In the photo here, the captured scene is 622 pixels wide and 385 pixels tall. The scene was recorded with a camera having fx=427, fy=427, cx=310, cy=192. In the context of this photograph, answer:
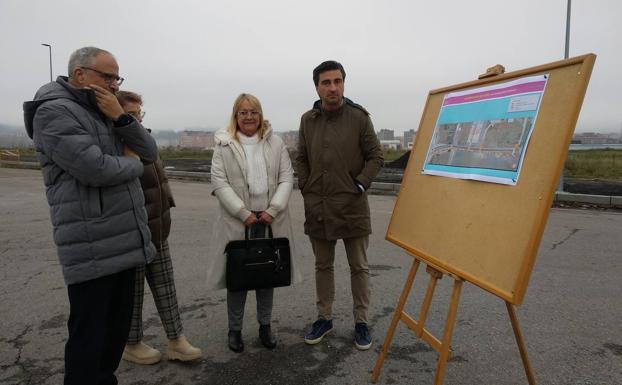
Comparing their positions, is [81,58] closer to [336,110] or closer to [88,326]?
[88,326]

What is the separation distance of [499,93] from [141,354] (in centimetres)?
283

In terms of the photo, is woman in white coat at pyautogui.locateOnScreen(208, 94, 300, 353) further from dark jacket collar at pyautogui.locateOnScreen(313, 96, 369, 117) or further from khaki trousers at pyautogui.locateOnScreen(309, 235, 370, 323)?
dark jacket collar at pyautogui.locateOnScreen(313, 96, 369, 117)

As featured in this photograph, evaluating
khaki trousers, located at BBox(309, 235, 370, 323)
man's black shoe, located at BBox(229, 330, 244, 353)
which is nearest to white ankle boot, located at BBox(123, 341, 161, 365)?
man's black shoe, located at BBox(229, 330, 244, 353)

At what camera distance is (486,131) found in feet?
7.43

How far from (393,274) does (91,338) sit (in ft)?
11.1

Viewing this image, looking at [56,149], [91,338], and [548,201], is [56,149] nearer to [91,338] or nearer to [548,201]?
[91,338]

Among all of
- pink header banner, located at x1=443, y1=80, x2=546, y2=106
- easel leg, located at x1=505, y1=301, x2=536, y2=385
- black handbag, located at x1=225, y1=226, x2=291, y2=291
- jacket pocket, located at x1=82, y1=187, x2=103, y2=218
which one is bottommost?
easel leg, located at x1=505, y1=301, x2=536, y2=385

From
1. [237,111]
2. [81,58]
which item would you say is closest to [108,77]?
[81,58]

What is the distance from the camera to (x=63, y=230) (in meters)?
2.03

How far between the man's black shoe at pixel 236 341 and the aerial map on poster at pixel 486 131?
180 centimetres

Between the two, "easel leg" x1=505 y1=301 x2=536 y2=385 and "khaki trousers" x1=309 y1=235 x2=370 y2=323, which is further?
"khaki trousers" x1=309 y1=235 x2=370 y2=323

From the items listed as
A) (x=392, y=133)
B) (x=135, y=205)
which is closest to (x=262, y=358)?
(x=135, y=205)

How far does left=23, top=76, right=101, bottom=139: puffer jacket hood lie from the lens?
6.50 ft

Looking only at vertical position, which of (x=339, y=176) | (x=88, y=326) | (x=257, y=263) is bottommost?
(x=88, y=326)
